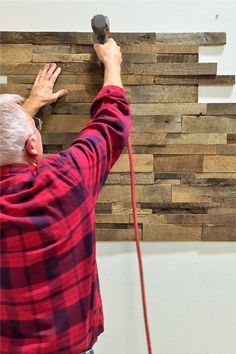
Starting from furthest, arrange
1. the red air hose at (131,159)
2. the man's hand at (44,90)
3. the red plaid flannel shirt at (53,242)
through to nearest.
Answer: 1. the man's hand at (44,90)
2. the red air hose at (131,159)
3. the red plaid flannel shirt at (53,242)

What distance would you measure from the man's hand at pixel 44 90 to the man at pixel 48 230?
238mm

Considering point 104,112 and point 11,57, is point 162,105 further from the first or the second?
point 11,57

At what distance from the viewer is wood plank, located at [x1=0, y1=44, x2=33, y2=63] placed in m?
1.11

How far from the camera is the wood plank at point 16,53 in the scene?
1.11m

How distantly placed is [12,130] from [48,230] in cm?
22

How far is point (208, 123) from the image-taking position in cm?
111

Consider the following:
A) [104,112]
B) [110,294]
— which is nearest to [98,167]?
[104,112]

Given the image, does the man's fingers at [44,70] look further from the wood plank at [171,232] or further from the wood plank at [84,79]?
the wood plank at [171,232]

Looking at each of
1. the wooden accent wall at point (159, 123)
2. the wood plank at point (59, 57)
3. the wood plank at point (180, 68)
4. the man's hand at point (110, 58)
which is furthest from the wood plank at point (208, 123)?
A: the wood plank at point (59, 57)

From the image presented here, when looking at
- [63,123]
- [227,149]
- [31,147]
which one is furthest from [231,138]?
[31,147]

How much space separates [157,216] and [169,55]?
18.3 inches

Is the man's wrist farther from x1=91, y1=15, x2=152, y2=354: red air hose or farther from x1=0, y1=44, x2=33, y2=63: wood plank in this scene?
x1=0, y1=44, x2=33, y2=63: wood plank

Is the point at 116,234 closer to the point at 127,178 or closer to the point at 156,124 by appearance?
the point at 127,178

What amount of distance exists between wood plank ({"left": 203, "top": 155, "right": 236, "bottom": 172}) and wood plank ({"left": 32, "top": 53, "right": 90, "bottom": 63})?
0.46m
